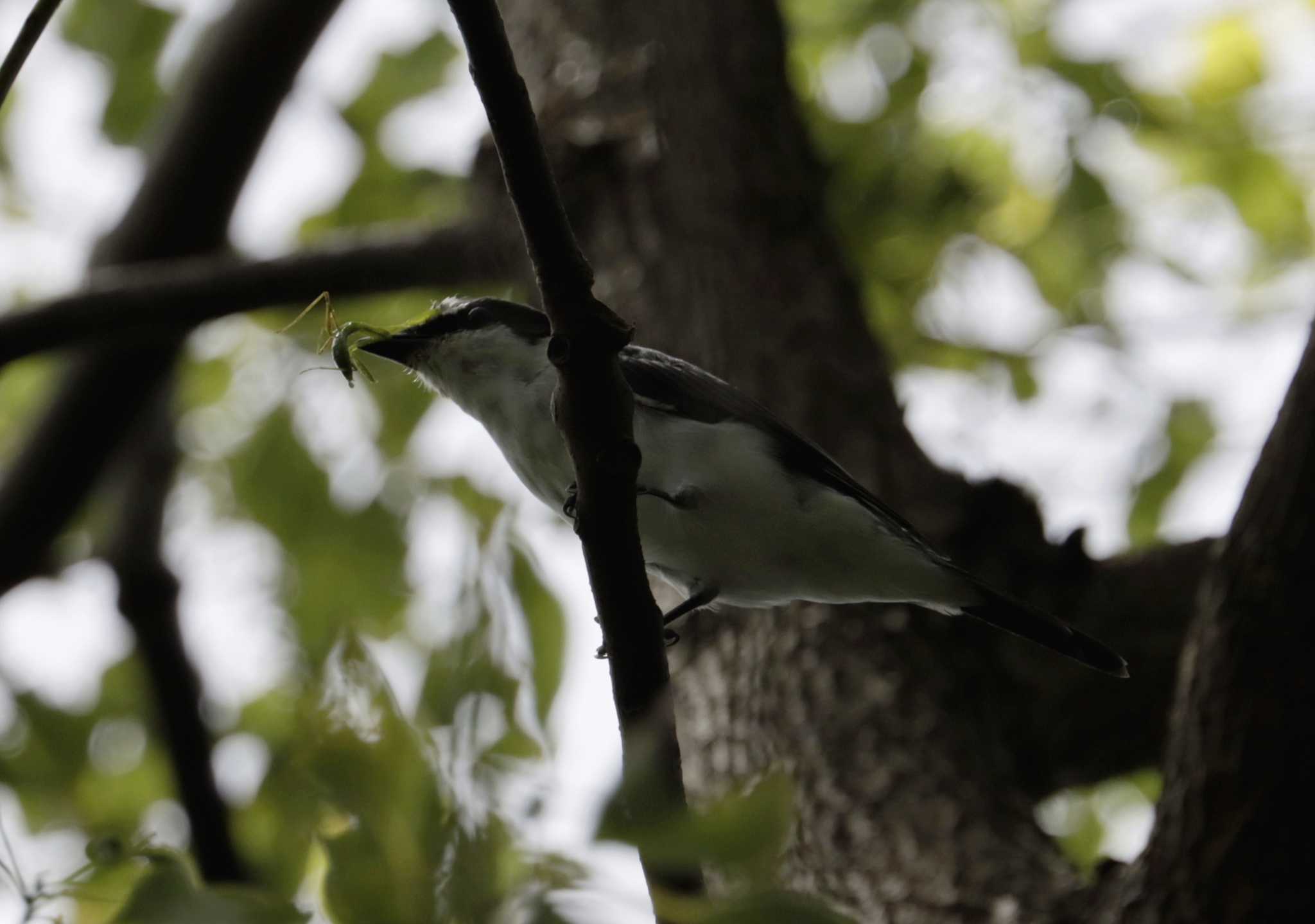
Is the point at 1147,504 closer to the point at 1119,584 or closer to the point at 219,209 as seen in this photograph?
the point at 1119,584

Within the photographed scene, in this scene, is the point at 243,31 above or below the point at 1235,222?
above

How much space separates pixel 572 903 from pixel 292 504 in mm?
4525

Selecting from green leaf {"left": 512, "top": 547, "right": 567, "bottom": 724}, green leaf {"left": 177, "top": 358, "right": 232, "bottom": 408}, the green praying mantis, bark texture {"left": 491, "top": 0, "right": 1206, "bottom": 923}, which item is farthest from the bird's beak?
green leaf {"left": 177, "top": 358, "right": 232, "bottom": 408}

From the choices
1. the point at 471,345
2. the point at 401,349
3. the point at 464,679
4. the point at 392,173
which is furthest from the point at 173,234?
the point at 464,679

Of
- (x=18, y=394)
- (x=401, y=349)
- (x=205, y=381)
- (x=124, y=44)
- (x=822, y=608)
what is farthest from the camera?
(x=18, y=394)

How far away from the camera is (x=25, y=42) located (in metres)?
1.74

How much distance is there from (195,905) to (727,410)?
206cm

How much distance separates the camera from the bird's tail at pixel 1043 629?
331 centimetres

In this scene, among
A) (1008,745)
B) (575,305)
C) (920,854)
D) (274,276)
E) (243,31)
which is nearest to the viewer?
(575,305)

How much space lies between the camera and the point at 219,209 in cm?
546

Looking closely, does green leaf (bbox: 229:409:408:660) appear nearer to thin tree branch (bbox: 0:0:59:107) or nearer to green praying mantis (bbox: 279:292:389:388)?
green praying mantis (bbox: 279:292:389:388)

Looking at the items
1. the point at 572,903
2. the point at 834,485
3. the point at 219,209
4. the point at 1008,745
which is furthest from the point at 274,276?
the point at 572,903

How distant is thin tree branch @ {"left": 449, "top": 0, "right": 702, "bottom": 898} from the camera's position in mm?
1841

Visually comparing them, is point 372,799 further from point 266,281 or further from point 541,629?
point 266,281
